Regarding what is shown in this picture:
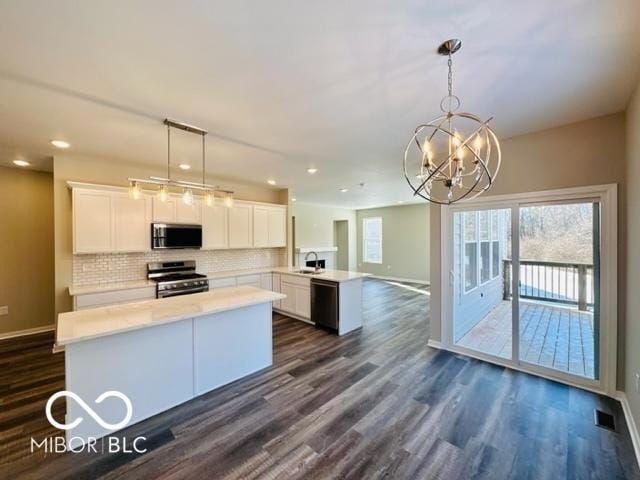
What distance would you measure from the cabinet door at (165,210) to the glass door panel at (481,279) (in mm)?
4298

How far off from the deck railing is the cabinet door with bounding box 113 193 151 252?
203 inches

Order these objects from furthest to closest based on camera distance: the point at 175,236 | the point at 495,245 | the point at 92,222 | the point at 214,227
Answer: the point at 214,227
the point at 175,236
the point at 495,245
the point at 92,222

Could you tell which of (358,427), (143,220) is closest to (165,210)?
(143,220)

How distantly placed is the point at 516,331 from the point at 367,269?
7.27m

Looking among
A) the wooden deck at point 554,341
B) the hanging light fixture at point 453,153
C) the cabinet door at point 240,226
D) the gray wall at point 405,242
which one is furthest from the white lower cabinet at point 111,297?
the gray wall at point 405,242

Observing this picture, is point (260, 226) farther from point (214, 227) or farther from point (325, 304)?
point (325, 304)

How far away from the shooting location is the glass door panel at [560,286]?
2.83 metres

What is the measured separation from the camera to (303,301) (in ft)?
16.3

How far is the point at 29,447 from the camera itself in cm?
205

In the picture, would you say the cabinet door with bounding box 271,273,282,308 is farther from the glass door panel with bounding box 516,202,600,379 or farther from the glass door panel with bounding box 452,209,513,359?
the glass door panel with bounding box 516,202,600,379

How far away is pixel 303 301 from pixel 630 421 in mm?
3945

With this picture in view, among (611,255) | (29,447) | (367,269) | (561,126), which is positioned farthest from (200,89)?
(367,269)

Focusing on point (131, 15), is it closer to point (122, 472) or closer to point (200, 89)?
point (200, 89)

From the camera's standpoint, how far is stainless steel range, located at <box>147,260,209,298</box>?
4195 millimetres
